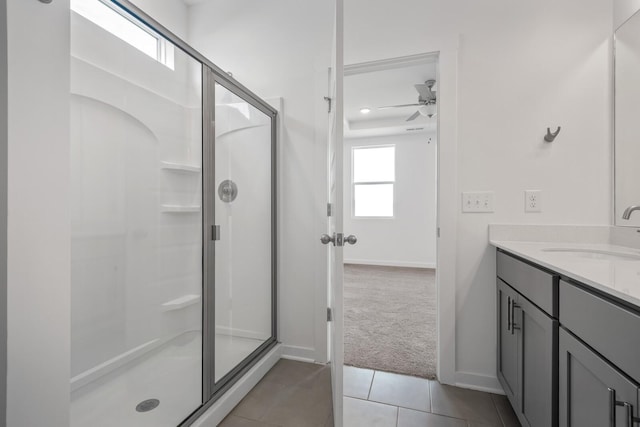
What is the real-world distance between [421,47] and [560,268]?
1.53m

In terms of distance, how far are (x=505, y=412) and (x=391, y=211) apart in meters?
4.18

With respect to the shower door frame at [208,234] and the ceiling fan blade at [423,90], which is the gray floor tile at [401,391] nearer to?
the shower door frame at [208,234]

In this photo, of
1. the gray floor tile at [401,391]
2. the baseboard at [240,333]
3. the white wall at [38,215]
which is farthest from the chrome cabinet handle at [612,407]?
the baseboard at [240,333]

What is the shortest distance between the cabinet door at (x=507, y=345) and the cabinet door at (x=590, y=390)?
Answer: 1.49 feet

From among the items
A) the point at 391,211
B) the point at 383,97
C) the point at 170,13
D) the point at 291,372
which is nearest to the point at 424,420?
the point at 291,372

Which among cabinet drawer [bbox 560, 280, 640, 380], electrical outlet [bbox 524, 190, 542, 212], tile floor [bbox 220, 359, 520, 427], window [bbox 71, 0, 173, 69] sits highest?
window [bbox 71, 0, 173, 69]

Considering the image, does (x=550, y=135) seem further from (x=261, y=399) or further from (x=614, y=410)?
(x=261, y=399)

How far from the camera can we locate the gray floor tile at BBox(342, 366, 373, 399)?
1.73 m

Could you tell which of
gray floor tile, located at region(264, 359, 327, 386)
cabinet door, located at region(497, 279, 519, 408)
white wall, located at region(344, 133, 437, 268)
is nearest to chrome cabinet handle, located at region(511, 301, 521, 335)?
cabinet door, located at region(497, 279, 519, 408)

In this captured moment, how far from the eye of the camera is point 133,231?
4.67 ft

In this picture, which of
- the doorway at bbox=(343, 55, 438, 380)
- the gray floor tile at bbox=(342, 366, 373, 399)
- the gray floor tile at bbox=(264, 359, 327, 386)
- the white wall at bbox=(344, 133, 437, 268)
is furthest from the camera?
the white wall at bbox=(344, 133, 437, 268)

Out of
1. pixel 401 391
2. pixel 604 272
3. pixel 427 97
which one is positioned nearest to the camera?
pixel 604 272

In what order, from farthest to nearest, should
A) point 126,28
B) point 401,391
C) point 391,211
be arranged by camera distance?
point 391,211 < point 401,391 < point 126,28

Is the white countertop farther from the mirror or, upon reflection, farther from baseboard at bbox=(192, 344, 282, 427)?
baseboard at bbox=(192, 344, 282, 427)
